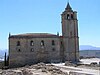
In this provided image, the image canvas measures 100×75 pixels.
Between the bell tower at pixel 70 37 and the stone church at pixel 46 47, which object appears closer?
the stone church at pixel 46 47

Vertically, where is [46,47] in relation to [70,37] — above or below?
below

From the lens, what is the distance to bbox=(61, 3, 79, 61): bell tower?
61453 mm

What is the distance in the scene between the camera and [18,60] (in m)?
59.9

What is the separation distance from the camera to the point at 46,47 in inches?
2398

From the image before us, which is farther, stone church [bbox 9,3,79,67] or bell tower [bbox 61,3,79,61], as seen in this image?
A: bell tower [bbox 61,3,79,61]

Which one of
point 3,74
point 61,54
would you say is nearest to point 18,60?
Result: point 61,54

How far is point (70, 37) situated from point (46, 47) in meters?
5.93

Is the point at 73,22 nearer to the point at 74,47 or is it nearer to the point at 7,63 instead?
the point at 74,47

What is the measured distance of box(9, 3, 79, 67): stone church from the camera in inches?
2372

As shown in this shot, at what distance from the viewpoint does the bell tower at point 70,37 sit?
61453mm

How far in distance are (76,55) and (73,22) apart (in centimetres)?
757

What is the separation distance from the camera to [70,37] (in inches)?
2426

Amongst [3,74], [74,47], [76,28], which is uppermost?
[76,28]

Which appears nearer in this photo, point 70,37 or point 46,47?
point 46,47
